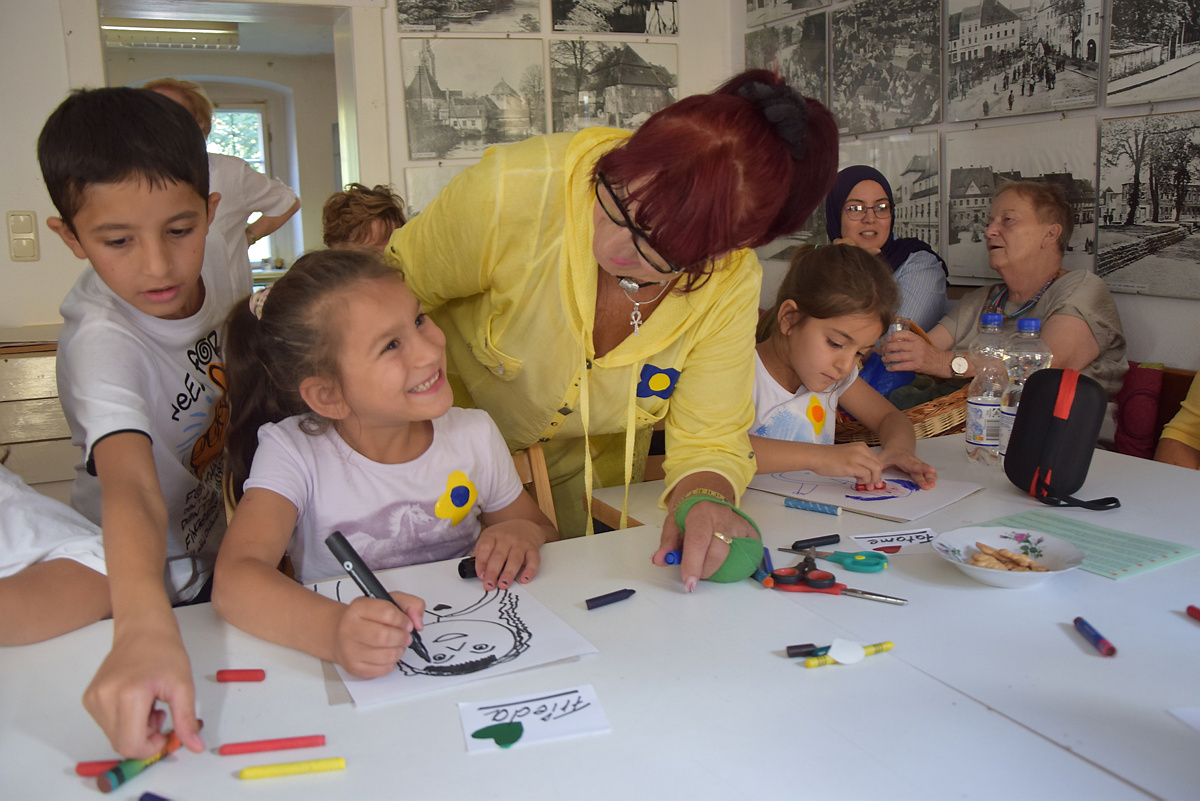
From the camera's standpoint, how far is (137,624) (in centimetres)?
80

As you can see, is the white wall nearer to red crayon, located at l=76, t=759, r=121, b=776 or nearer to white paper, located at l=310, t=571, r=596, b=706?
white paper, located at l=310, t=571, r=596, b=706

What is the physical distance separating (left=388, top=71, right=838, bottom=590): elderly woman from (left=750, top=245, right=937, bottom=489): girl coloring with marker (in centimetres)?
44

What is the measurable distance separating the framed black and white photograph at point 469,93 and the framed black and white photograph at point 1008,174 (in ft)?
5.74

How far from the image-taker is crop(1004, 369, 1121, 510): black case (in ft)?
4.38

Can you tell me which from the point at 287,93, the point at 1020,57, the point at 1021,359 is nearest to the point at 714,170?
the point at 1021,359

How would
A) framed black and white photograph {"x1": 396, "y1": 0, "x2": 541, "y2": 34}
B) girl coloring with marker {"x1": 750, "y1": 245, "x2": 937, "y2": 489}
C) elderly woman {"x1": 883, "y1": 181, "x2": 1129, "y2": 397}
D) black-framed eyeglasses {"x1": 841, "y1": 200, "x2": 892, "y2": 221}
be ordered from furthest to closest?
1. framed black and white photograph {"x1": 396, "y1": 0, "x2": 541, "y2": 34}
2. black-framed eyeglasses {"x1": 841, "y1": 200, "x2": 892, "y2": 221}
3. elderly woman {"x1": 883, "y1": 181, "x2": 1129, "y2": 397}
4. girl coloring with marker {"x1": 750, "y1": 245, "x2": 937, "y2": 489}

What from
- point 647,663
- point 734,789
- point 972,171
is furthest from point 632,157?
point 972,171

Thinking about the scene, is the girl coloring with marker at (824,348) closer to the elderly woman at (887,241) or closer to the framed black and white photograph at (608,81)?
the elderly woman at (887,241)

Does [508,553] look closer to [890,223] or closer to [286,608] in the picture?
[286,608]

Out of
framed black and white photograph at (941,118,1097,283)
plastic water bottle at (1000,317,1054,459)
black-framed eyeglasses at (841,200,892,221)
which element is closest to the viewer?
plastic water bottle at (1000,317,1054,459)

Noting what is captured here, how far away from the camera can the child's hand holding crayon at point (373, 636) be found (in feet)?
2.60

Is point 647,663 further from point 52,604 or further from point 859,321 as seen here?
point 859,321

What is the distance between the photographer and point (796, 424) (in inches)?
75.5

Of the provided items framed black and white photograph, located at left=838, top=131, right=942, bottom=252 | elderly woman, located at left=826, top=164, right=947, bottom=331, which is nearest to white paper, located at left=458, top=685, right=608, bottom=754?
elderly woman, located at left=826, top=164, right=947, bottom=331
